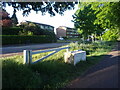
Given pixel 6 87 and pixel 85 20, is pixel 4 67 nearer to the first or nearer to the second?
pixel 6 87

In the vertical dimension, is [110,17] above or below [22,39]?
above

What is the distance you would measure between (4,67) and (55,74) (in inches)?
82.5

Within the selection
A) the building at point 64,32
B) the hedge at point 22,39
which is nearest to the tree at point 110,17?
the hedge at point 22,39

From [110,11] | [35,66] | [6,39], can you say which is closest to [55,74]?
[35,66]

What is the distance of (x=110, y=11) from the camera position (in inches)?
292

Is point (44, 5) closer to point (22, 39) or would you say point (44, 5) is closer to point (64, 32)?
point (22, 39)

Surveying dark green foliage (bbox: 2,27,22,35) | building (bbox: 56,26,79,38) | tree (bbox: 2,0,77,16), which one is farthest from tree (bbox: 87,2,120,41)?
building (bbox: 56,26,79,38)

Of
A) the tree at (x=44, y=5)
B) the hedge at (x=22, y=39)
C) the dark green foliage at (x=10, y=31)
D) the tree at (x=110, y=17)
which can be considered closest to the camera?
the tree at (x=44, y=5)

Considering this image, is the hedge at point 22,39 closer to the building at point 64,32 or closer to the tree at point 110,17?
the tree at point 110,17

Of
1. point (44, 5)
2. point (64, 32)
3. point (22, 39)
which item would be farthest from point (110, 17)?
point (64, 32)

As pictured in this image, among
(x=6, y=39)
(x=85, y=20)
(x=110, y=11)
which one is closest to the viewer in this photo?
(x=110, y=11)

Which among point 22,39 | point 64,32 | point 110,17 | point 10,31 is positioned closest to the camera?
point 110,17

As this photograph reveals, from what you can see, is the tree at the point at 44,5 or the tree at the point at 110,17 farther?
the tree at the point at 110,17

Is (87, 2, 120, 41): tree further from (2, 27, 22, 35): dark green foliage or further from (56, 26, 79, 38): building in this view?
(56, 26, 79, 38): building
